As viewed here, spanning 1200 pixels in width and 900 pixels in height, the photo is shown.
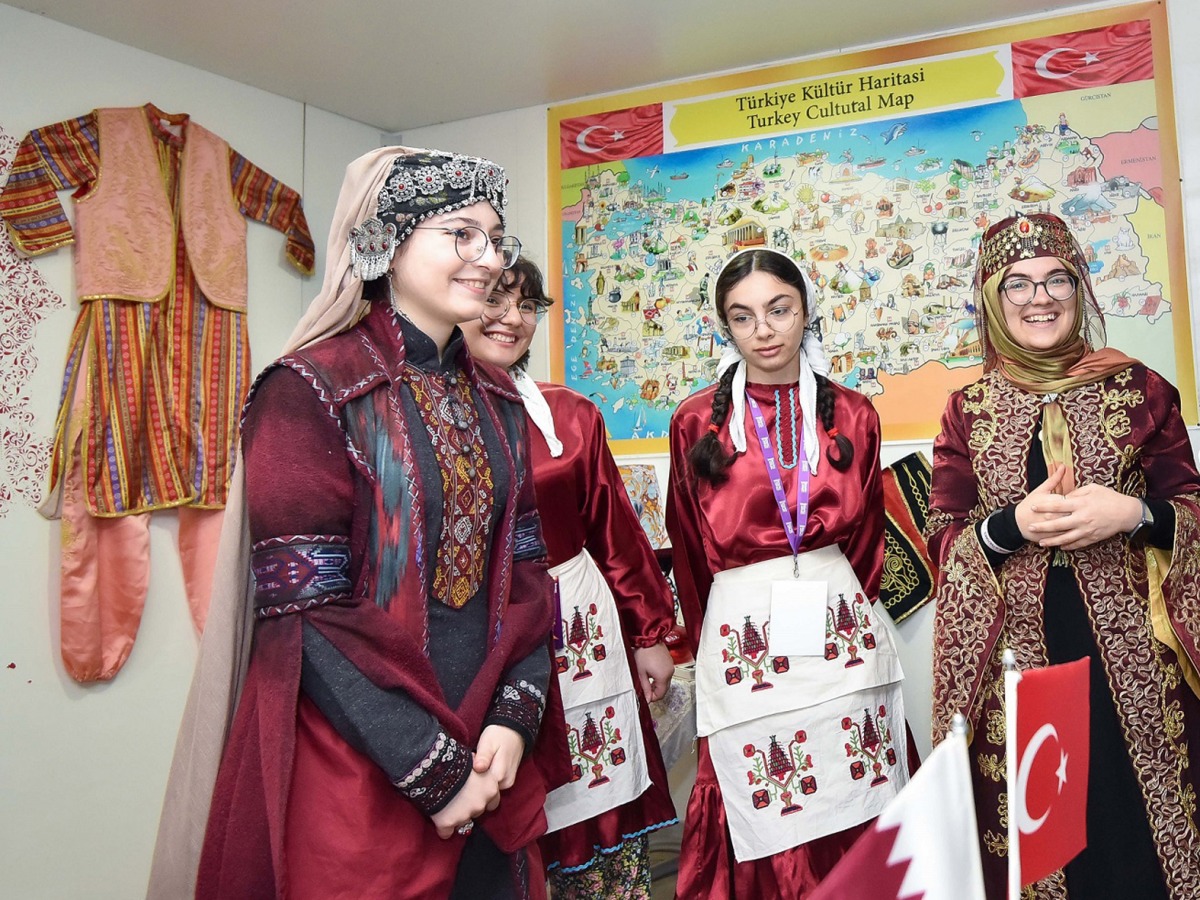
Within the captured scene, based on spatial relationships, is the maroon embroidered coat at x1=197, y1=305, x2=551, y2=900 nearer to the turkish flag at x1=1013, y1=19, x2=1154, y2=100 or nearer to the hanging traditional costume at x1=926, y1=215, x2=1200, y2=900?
the hanging traditional costume at x1=926, y1=215, x2=1200, y2=900

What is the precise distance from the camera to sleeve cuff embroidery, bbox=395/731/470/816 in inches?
50.7

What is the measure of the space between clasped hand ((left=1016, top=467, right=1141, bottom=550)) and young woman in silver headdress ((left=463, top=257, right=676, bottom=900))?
3.07 ft

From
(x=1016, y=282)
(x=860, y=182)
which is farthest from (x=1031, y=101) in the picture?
(x=1016, y=282)

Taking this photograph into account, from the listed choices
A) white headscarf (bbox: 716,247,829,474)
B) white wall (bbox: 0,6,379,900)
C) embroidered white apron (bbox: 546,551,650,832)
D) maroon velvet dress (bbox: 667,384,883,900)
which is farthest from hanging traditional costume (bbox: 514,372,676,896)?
white wall (bbox: 0,6,379,900)

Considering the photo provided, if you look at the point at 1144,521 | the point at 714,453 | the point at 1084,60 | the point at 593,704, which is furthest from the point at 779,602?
the point at 1084,60

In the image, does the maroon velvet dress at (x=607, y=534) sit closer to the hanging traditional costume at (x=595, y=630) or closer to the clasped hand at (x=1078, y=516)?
the hanging traditional costume at (x=595, y=630)

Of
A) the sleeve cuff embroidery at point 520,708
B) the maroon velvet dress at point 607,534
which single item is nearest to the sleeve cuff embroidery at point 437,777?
the sleeve cuff embroidery at point 520,708

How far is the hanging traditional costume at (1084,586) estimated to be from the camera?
6.46ft

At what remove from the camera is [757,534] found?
236 cm

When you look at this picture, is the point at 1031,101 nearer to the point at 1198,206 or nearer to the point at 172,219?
the point at 1198,206

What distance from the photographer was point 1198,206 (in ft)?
10.7

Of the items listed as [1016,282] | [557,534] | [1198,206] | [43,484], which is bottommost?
[557,534]

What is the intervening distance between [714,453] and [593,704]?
26.4 inches

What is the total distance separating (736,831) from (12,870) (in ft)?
7.51
